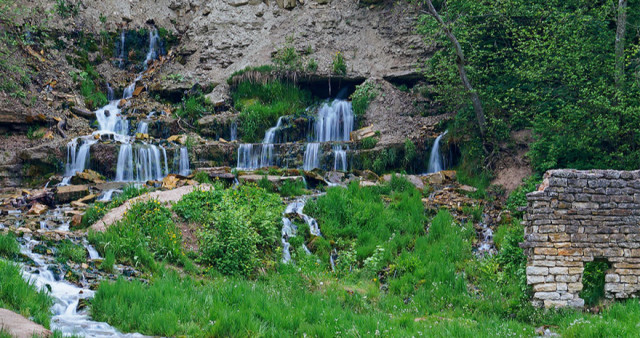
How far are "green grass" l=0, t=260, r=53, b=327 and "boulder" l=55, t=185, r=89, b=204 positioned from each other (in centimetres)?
743

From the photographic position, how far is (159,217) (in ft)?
37.2

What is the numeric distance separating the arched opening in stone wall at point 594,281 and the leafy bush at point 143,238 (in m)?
7.24

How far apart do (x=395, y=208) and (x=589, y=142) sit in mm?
5024

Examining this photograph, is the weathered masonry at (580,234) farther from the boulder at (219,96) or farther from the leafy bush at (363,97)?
the boulder at (219,96)

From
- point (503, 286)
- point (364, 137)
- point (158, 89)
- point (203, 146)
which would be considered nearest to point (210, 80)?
point (158, 89)

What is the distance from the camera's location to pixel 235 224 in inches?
422

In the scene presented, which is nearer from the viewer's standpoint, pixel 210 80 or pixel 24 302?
pixel 24 302

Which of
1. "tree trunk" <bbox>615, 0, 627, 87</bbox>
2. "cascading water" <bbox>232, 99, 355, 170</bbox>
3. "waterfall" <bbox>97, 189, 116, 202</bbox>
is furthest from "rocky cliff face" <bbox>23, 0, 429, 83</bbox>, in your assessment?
"waterfall" <bbox>97, 189, 116, 202</bbox>

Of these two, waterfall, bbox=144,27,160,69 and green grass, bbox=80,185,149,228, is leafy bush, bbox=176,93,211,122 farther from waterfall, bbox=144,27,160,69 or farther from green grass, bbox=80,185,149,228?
green grass, bbox=80,185,149,228

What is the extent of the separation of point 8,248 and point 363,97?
48.4ft

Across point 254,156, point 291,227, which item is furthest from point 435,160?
point 291,227

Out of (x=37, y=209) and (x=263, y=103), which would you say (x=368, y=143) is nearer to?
(x=263, y=103)

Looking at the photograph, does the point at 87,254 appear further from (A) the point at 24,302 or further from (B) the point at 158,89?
(B) the point at 158,89

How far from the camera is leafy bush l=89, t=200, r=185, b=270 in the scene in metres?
10.0
